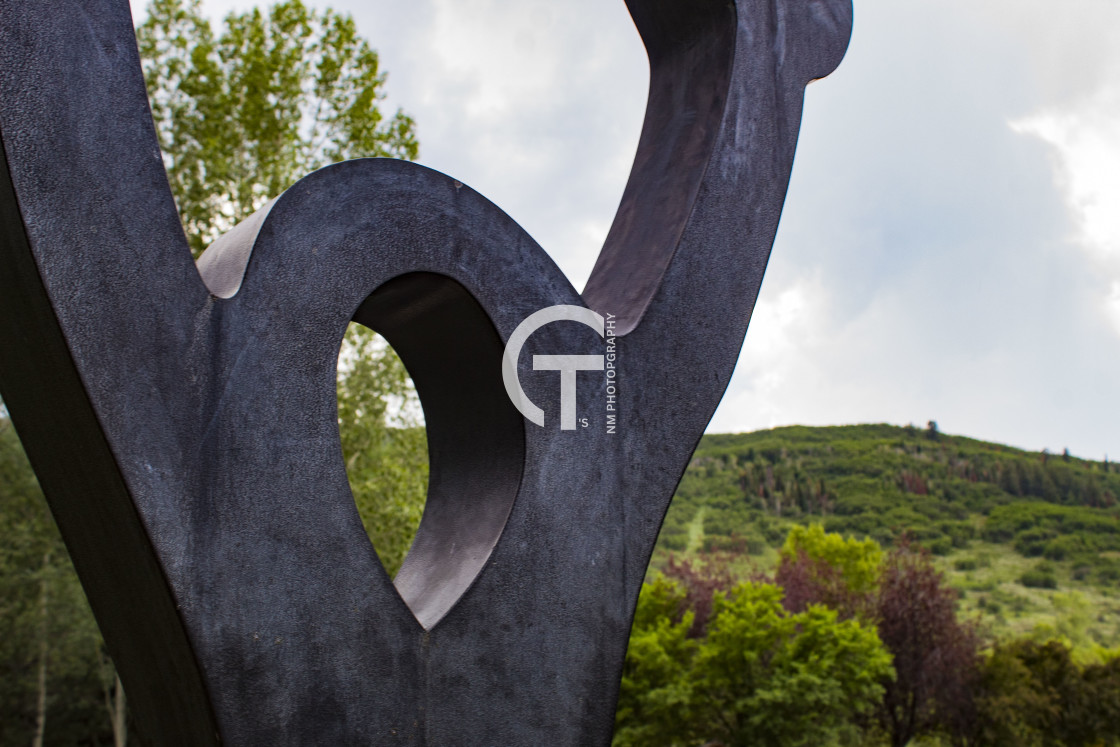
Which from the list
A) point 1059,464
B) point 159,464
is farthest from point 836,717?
point 1059,464

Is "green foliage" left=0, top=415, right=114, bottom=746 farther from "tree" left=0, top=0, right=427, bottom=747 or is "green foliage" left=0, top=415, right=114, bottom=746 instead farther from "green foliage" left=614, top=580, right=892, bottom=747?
"green foliage" left=614, top=580, right=892, bottom=747

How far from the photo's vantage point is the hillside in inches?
1007

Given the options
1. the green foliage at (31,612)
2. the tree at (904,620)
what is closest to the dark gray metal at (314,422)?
the tree at (904,620)

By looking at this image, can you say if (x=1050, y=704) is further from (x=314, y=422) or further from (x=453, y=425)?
(x=314, y=422)

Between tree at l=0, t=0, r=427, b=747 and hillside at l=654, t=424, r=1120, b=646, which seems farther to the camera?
hillside at l=654, t=424, r=1120, b=646

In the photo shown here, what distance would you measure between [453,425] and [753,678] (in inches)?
456

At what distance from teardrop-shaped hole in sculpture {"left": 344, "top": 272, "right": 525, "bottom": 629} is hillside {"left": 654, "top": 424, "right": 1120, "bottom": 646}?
2238 cm

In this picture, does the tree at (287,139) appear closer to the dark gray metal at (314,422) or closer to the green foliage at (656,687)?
the green foliage at (656,687)

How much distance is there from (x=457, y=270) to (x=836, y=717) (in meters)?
13.0

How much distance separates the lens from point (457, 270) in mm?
2016

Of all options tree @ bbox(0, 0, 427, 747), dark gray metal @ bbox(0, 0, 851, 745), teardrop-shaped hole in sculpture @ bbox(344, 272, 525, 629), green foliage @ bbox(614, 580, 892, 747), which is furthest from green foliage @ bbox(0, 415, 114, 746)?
dark gray metal @ bbox(0, 0, 851, 745)

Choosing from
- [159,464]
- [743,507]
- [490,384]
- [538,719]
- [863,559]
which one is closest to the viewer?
[159,464]

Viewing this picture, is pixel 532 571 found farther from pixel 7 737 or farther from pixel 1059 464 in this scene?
pixel 1059 464

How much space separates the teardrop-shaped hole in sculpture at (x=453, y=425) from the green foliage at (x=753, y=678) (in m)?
10.3
